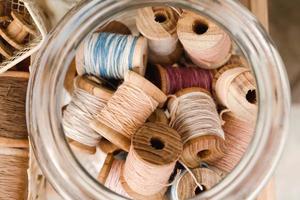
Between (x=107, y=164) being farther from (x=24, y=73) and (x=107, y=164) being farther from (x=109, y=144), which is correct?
(x=24, y=73)

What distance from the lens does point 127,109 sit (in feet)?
2.12

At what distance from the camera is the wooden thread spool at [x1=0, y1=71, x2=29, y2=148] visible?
75 centimetres

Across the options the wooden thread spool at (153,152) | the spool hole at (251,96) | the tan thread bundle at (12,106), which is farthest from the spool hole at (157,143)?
the tan thread bundle at (12,106)

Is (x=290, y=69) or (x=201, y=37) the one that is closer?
(x=201, y=37)

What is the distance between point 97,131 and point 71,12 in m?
0.15

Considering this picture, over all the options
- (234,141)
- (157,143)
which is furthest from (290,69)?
(157,143)

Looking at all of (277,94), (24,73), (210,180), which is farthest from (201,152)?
(24,73)

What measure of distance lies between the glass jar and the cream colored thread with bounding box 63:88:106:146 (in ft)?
0.34

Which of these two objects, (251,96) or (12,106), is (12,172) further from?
(251,96)

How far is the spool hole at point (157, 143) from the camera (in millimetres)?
612

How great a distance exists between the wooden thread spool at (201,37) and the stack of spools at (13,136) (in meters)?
0.23

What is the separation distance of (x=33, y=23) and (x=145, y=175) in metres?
0.27

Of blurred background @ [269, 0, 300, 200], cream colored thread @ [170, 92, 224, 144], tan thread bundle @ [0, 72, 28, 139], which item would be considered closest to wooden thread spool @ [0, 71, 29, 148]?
tan thread bundle @ [0, 72, 28, 139]

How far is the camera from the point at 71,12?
22.2 inches
